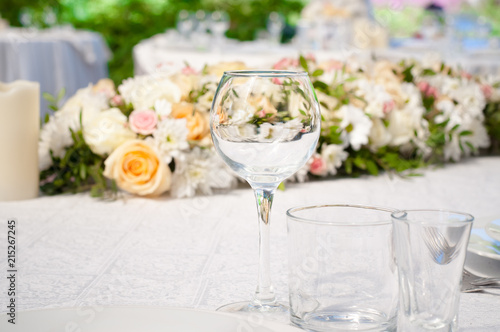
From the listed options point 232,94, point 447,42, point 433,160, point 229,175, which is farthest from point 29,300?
A: point 447,42

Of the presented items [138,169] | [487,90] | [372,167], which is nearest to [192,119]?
[138,169]

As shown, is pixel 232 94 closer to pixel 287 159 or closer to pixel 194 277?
pixel 287 159

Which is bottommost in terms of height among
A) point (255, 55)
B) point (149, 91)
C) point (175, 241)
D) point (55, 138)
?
point (175, 241)

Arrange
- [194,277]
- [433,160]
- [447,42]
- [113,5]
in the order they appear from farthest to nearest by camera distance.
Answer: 1. [113,5]
2. [447,42]
3. [433,160]
4. [194,277]

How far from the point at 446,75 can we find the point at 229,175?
2.95 feet

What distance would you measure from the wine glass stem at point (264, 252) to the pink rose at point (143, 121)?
2.32 feet

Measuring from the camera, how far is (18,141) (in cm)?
129

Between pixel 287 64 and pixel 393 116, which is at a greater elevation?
pixel 287 64

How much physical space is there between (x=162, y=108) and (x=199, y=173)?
16 centimetres

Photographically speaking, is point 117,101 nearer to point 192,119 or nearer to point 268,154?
point 192,119

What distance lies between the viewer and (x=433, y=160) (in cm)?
182

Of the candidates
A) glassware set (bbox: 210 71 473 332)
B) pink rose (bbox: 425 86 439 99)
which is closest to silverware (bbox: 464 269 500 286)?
glassware set (bbox: 210 71 473 332)

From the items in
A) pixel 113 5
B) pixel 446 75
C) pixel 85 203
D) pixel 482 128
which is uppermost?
pixel 113 5

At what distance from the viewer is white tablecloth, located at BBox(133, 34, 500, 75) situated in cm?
318
